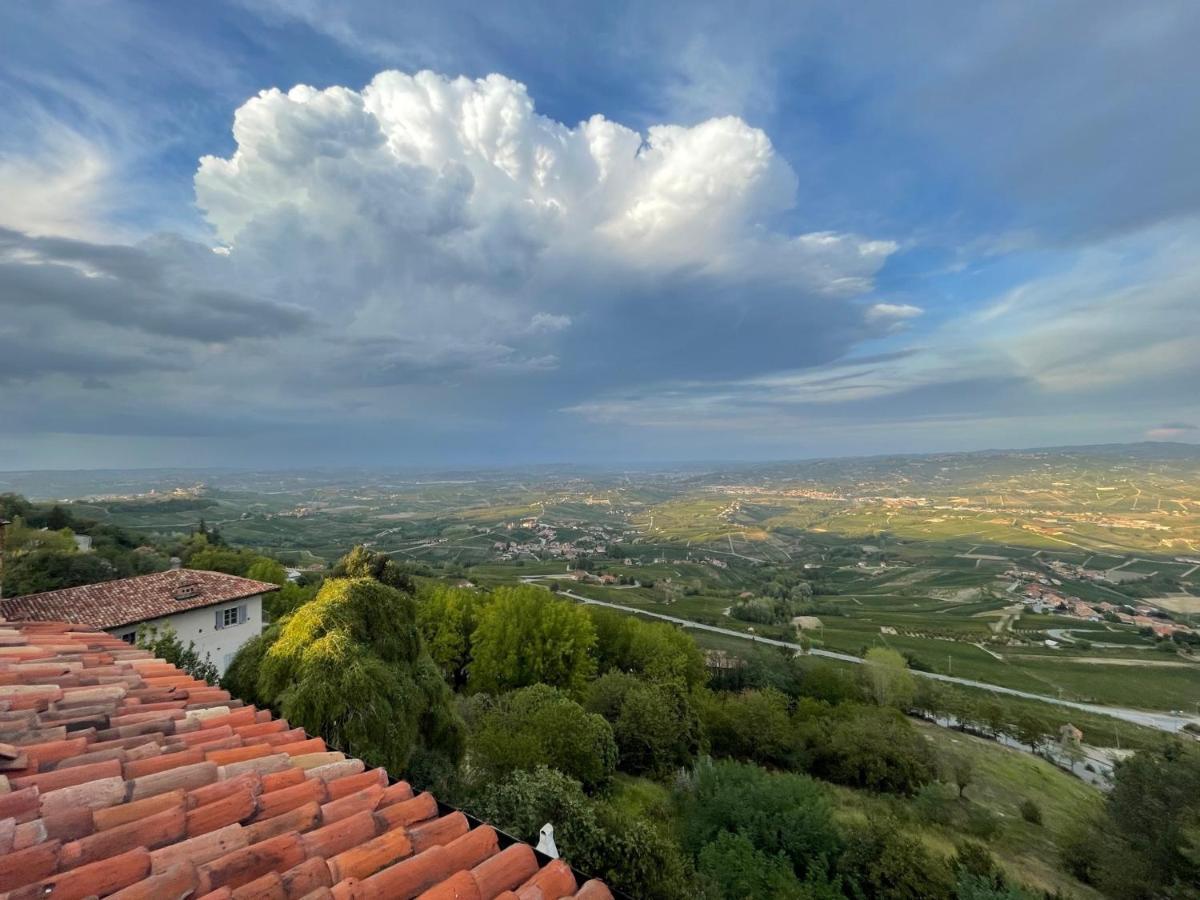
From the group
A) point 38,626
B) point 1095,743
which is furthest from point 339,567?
point 1095,743

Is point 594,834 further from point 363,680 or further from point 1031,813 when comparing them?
point 1031,813

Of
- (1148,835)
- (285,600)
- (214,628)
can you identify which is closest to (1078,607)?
(1148,835)

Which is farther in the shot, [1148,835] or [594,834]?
[1148,835]

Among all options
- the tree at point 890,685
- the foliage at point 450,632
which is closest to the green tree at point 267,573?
the foliage at point 450,632

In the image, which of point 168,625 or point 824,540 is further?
point 824,540

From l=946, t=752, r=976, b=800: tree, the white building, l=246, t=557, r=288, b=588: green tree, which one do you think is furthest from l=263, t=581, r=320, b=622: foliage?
l=946, t=752, r=976, b=800: tree

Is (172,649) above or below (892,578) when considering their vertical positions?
above

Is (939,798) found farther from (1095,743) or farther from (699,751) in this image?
(1095,743)
